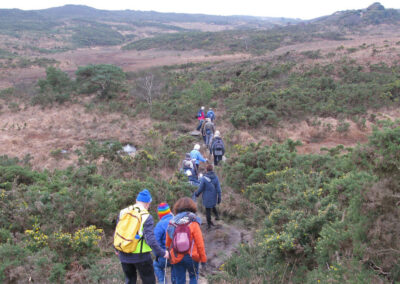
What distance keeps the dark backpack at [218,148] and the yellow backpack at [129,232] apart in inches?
212

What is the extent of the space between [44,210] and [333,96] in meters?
13.3

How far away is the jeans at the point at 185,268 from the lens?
3.37 metres

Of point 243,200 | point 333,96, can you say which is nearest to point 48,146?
point 243,200

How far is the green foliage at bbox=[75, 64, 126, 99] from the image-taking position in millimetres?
19234

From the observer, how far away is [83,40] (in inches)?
2459

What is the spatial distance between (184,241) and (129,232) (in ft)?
1.94

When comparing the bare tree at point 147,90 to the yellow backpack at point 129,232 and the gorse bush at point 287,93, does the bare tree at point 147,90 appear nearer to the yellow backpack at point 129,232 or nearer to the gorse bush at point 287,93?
the gorse bush at point 287,93

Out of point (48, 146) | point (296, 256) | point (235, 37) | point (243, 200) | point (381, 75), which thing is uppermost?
point (235, 37)

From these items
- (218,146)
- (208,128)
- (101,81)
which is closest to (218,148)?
(218,146)

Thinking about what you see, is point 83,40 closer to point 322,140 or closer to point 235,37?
point 235,37

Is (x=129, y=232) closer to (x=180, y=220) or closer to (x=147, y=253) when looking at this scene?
(x=147, y=253)

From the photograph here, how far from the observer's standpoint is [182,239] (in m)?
3.18

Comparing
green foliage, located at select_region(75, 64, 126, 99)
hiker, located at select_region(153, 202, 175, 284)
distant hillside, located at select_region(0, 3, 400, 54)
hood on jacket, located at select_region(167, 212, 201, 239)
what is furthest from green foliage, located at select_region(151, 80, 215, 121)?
distant hillside, located at select_region(0, 3, 400, 54)

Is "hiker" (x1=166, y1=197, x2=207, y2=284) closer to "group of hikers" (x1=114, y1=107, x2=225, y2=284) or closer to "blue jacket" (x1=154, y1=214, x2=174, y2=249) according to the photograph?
"group of hikers" (x1=114, y1=107, x2=225, y2=284)
